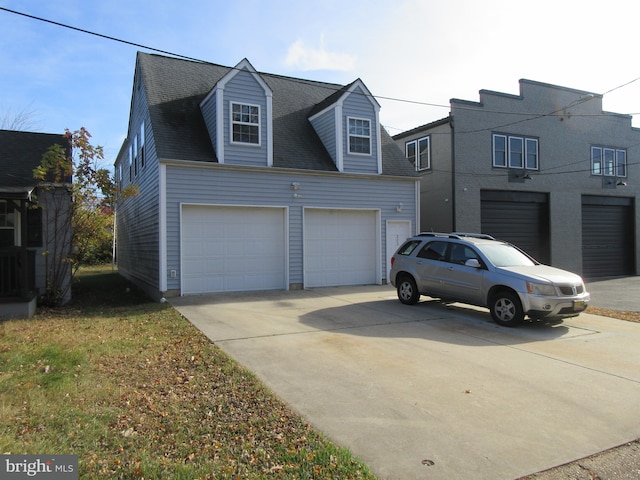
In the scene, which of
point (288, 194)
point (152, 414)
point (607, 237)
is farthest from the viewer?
point (607, 237)

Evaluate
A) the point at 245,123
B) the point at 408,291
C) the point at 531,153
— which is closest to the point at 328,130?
the point at 245,123

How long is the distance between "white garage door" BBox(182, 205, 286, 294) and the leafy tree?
78.7 inches

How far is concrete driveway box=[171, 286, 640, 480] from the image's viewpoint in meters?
3.77

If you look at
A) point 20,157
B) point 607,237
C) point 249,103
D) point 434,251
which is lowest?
point 434,251

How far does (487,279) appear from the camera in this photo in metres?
8.80

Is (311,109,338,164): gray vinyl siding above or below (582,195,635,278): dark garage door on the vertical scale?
above

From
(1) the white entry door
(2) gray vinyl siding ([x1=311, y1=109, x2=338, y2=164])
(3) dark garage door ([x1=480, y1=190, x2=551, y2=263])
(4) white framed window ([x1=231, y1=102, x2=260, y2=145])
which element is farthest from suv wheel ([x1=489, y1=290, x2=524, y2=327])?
(3) dark garage door ([x1=480, y1=190, x2=551, y2=263])

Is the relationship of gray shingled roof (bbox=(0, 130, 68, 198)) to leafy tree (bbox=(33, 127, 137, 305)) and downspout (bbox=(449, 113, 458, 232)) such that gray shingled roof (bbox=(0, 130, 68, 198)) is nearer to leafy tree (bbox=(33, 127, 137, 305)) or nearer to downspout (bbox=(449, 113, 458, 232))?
leafy tree (bbox=(33, 127, 137, 305))

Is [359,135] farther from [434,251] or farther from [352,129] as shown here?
[434,251]

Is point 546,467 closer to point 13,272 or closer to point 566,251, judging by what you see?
point 13,272

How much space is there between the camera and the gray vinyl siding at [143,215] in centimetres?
1278

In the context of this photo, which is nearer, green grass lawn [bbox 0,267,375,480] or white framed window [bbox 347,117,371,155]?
green grass lawn [bbox 0,267,375,480]

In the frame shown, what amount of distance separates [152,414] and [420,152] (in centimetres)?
1706

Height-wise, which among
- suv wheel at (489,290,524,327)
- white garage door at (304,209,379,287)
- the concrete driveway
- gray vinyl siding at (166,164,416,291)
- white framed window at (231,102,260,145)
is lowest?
the concrete driveway
